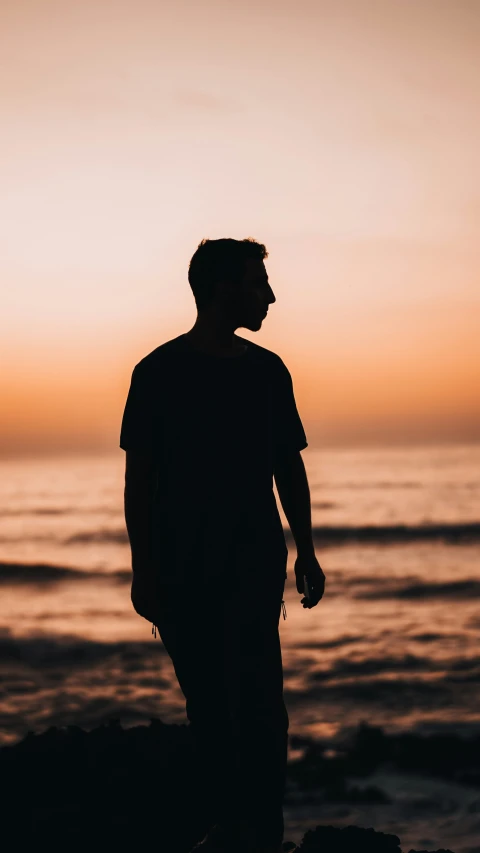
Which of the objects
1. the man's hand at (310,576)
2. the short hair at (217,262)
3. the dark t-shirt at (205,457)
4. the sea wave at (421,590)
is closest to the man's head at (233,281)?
the short hair at (217,262)

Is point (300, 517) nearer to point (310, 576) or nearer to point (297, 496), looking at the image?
point (297, 496)

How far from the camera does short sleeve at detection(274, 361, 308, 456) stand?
3.58m

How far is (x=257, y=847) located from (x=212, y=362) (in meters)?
1.84

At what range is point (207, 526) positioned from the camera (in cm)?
341

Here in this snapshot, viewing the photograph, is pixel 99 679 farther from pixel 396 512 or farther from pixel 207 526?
pixel 396 512

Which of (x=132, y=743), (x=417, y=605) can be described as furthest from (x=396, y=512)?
(x=132, y=743)

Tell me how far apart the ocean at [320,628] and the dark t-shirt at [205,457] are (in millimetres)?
221

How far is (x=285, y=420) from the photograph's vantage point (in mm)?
3592

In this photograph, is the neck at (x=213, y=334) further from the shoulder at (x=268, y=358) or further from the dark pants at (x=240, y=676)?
the dark pants at (x=240, y=676)

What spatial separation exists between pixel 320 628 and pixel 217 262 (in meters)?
11.1

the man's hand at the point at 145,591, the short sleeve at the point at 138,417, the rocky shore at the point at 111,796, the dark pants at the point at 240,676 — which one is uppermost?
the short sleeve at the point at 138,417

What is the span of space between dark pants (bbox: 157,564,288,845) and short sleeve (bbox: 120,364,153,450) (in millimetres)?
572

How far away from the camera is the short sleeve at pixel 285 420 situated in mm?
3580

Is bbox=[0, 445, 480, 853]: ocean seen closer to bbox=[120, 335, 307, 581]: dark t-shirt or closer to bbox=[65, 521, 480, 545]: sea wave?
bbox=[65, 521, 480, 545]: sea wave
